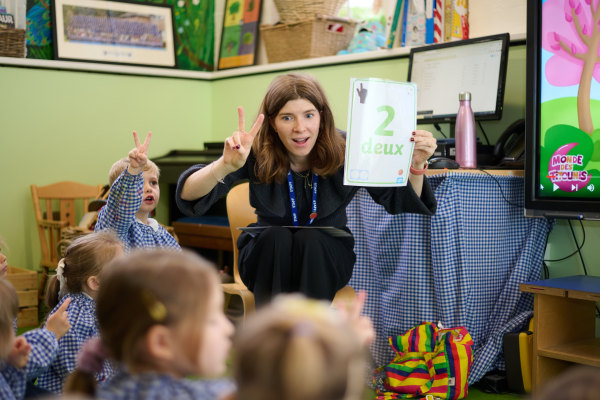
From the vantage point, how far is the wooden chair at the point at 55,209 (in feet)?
13.3

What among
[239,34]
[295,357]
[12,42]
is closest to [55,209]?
[12,42]

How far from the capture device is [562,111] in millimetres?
2729

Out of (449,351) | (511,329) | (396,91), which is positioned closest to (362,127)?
(396,91)

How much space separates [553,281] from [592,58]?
0.81m

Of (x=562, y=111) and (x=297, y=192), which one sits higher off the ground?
(x=562, y=111)

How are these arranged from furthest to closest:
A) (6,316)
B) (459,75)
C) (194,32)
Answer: (194,32), (459,75), (6,316)

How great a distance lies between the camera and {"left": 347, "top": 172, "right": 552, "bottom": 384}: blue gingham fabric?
2787 millimetres

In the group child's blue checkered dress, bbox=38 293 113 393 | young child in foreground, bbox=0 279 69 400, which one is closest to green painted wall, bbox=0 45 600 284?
child's blue checkered dress, bbox=38 293 113 393

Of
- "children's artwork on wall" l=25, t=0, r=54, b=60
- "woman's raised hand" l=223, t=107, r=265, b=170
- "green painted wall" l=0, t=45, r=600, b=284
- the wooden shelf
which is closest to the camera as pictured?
"woman's raised hand" l=223, t=107, r=265, b=170

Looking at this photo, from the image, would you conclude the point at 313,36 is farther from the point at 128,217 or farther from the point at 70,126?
the point at 128,217

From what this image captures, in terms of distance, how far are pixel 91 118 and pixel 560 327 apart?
299 centimetres

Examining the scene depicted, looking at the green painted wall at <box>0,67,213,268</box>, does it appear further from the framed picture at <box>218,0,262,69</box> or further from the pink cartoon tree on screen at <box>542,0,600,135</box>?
the pink cartoon tree on screen at <box>542,0,600,135</box>

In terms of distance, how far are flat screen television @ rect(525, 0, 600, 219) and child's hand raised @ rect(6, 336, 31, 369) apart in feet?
6.24

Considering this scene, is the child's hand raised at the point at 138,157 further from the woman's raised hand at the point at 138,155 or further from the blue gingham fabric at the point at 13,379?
the blue gingham fabric at the point at 13,379
